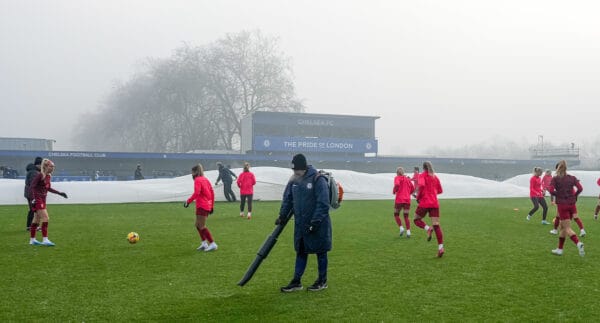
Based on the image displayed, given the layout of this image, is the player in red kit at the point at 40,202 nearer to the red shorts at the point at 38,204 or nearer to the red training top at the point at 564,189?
the red shorts at the point at 38,204

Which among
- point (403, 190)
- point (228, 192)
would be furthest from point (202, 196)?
point (228, 192)

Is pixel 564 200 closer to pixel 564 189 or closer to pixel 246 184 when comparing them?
pixel 564 189

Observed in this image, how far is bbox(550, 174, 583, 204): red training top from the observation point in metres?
9.92

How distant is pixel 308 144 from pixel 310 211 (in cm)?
4897

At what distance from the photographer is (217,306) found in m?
6.13

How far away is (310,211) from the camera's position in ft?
22.7

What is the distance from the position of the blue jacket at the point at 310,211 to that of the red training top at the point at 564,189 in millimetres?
5951

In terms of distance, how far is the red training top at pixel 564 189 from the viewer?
9922mm

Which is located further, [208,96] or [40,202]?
[208,96]

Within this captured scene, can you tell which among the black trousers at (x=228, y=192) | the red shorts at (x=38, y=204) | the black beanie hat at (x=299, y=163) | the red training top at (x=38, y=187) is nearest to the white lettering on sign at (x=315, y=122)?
the black trousers at (x=228, y=192)

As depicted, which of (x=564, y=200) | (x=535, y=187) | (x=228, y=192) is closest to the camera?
(x=564, y=200)

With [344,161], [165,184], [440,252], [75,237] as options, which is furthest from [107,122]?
[440,252]

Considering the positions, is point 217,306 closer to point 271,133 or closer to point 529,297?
point 529,297

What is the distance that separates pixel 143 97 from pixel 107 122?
1054 cm
